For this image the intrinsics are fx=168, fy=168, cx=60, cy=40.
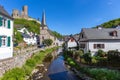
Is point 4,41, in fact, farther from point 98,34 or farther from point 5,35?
Answer: point 98,34

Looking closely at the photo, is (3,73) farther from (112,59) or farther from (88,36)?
(88,36)

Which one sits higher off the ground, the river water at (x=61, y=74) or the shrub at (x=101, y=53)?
the shrub at (x=101, y=53)

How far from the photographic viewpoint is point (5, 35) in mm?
24484

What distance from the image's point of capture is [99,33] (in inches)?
1670

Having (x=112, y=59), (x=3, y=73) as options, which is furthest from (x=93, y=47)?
(x=3, y=73)

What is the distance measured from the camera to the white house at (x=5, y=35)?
23441 mm

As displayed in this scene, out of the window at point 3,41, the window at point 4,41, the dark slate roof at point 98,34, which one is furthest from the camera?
the dark slate roof at point 98,34

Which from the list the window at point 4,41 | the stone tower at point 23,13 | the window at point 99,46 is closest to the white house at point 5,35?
the window at point 4,41

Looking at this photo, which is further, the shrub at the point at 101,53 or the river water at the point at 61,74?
the shrub at the point at 101,53

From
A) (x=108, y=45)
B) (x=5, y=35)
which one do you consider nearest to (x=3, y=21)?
(x=5, y=35)

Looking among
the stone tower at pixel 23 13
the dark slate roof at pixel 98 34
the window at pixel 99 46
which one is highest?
the stone tower at pixel 23 13

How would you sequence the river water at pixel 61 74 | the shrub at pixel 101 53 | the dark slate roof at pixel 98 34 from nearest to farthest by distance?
the river water at pixel 61 74 → the shrub at pixel 101 53 → the dark slate roof at pixel 98 34

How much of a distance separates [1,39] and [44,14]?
296 feet

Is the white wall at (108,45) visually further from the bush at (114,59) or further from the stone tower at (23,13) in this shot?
the stone tower at (23,13)
